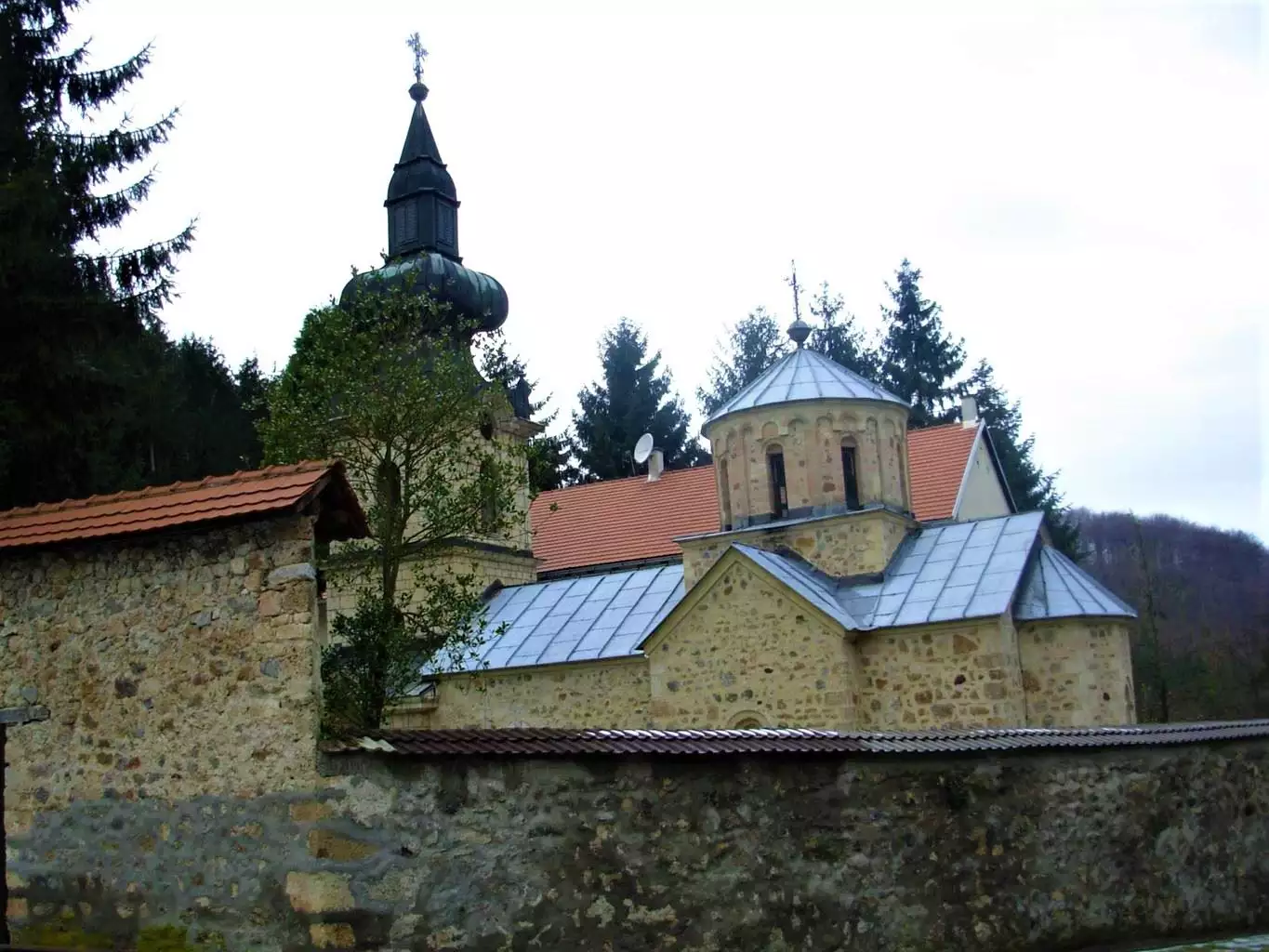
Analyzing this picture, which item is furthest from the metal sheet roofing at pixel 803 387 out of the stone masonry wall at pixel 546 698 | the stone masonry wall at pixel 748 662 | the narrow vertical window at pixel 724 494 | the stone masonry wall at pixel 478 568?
the stone masonry wall at pixel 478 568

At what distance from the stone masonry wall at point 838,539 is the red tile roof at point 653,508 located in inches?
253

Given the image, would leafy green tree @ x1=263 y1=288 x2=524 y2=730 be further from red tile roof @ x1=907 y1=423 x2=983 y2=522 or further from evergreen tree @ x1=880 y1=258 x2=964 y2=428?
evergreen tree @ x1=880 y1=258 x2=964 y2=428

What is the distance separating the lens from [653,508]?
26344 mm

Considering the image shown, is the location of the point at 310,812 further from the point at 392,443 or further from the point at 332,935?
the point at 392,443

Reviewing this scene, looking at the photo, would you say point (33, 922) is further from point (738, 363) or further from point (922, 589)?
point (738, 363)

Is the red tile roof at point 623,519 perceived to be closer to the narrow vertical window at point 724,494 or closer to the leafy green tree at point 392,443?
the narrow vertical window at point 724,494

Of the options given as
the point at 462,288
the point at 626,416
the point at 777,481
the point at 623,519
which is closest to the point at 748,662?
the point at 777,481

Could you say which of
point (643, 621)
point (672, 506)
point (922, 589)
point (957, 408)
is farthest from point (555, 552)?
point (957, 408)

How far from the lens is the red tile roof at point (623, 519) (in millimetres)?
25141

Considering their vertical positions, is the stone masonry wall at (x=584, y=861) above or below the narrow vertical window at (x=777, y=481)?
below

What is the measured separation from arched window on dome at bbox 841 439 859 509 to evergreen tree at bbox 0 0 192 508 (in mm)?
8823

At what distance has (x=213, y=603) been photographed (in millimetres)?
7484

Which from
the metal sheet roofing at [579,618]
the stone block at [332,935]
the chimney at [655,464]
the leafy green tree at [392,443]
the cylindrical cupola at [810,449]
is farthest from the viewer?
the chimney at [655,464]

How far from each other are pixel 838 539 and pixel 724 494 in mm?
2060
